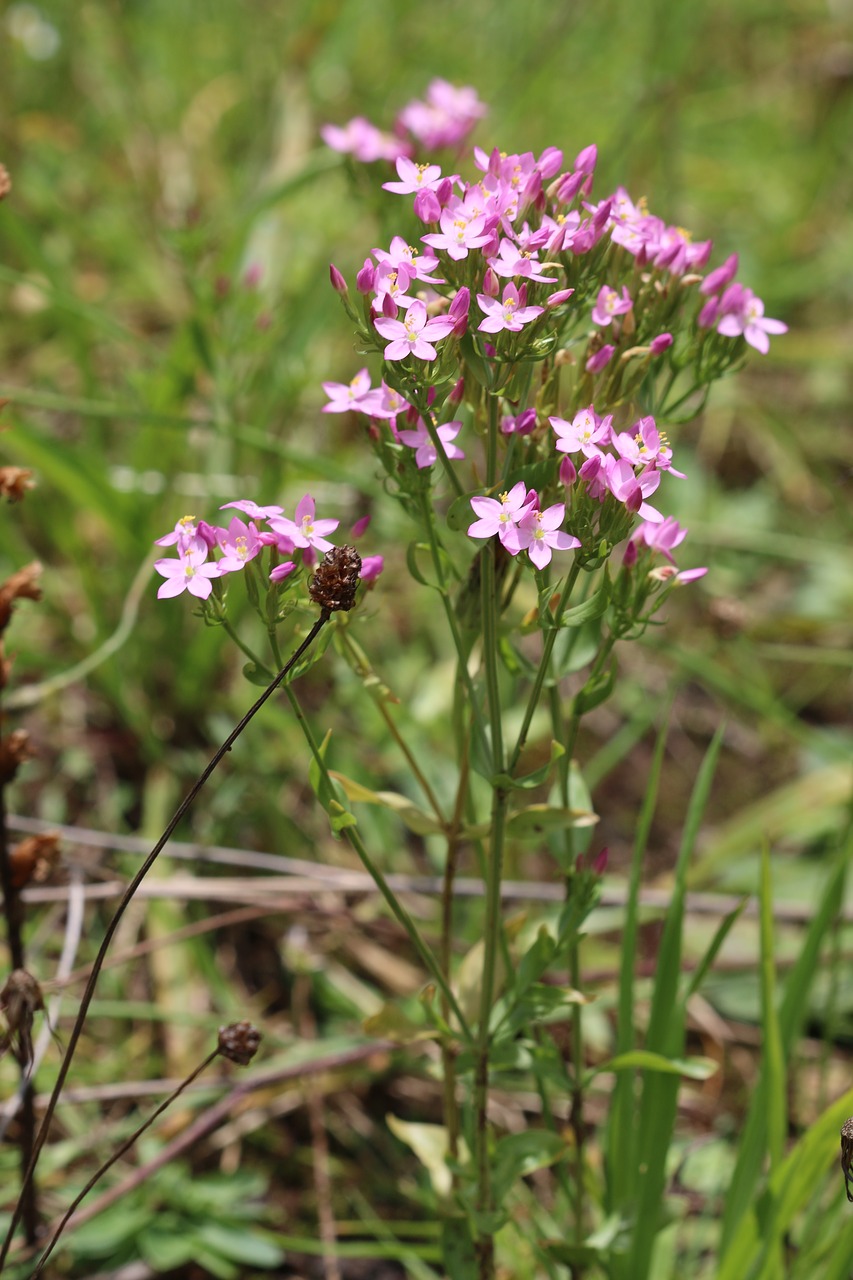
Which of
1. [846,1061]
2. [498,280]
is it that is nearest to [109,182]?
[498,280]

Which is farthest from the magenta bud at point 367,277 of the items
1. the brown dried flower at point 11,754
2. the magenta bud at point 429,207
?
the brown dried flower at point 11,754

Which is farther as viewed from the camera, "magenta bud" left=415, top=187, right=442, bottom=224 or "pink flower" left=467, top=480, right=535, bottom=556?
"magenta bud" left=415, top=187, right=442, bottom=224

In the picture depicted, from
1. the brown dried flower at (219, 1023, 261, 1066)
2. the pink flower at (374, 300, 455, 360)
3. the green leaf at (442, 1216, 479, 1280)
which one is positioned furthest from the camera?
the green leaf at (442, 1216, 479, 1280)

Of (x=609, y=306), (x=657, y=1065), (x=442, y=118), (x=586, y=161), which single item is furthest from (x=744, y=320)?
(x=442, y=118)

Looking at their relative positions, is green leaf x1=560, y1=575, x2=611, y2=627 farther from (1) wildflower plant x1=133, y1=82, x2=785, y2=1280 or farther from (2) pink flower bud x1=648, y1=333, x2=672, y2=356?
(2) pink flower bud x1=648, y1=333, x2=672, y2=356

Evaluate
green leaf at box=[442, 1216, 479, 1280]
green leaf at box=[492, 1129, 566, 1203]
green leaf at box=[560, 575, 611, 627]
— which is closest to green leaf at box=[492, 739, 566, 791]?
green leaf at box=[560, 575, 611, 627]

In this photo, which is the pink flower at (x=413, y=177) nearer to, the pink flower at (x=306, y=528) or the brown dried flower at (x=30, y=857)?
the pink flower at (x=306, y=528)
